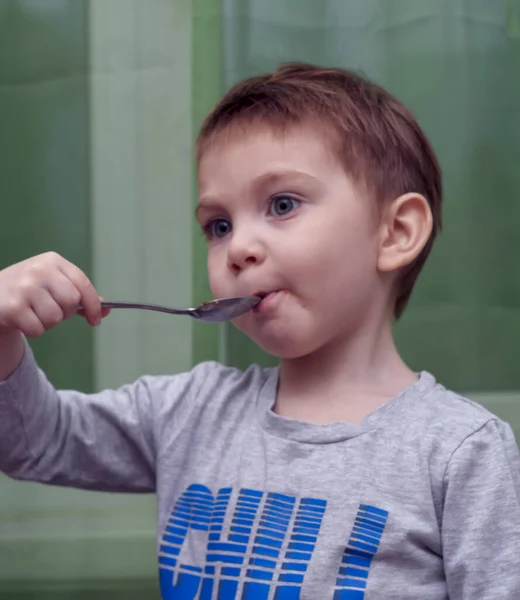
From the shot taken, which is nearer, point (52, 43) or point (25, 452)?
point (25, 452)

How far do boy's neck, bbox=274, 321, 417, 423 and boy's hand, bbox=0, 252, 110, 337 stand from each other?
0.23m

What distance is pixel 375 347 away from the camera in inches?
35.8

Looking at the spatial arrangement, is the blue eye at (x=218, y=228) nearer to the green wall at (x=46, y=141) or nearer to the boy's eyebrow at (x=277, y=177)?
the boy's eyebrow at (x=277, y=177)

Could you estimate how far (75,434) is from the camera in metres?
0.93

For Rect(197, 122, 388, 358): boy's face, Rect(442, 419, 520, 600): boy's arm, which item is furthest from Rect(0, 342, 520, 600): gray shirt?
Rect(197, 122, 388, 358): boy's face

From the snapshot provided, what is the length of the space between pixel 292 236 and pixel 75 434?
0.32m

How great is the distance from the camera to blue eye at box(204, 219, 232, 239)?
0.90 meters

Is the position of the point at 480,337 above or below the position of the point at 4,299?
below

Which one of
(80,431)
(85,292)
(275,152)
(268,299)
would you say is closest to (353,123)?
(275,152)

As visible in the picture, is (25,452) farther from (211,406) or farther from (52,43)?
(52,43)

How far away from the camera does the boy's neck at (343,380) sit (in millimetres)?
872

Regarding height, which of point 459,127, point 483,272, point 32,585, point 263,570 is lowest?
point 32,585

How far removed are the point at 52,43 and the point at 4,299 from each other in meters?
0.53

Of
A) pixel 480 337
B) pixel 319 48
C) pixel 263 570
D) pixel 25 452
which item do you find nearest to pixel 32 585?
pixel 25 452
